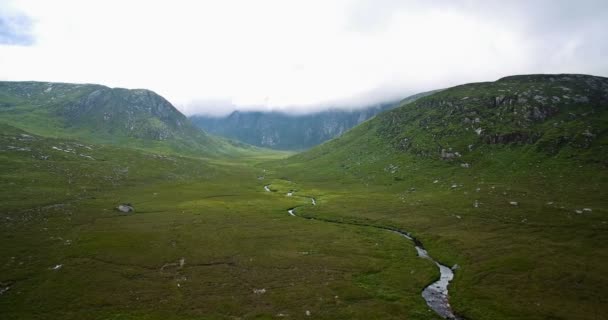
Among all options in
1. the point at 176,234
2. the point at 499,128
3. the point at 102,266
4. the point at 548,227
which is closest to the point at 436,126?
the point at 499,128

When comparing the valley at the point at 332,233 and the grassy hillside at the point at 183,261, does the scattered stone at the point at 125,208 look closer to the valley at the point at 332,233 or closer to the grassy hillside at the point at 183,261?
the valley at the point at 332,233

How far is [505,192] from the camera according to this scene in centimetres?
10412

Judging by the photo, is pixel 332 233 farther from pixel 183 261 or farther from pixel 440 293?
pixel 183 261

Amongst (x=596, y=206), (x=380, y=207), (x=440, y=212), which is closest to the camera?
(x=596, y=206)

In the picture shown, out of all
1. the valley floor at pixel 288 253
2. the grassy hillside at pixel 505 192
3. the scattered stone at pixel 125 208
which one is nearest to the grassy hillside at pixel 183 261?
the valley floor at pixel 288 253

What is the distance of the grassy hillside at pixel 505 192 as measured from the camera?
4831 centimetres

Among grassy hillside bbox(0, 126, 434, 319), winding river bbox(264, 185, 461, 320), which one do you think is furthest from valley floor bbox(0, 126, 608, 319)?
winding river bbox(264, 185, 461, 320)

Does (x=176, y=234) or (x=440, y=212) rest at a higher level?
(x=440, y=212)

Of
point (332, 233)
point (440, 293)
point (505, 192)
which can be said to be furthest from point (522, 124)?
point (440, 293)

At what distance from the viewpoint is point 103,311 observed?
132ft

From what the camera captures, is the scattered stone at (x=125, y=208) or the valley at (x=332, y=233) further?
the scattered stone at (x=125, y=208)

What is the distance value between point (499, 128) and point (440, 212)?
87.9m

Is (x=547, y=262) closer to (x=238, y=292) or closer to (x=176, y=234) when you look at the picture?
(x=238, y=292)

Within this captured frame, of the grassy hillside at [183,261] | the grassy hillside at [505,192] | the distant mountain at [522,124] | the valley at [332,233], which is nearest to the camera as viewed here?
the grassy hillside at [183,261]
